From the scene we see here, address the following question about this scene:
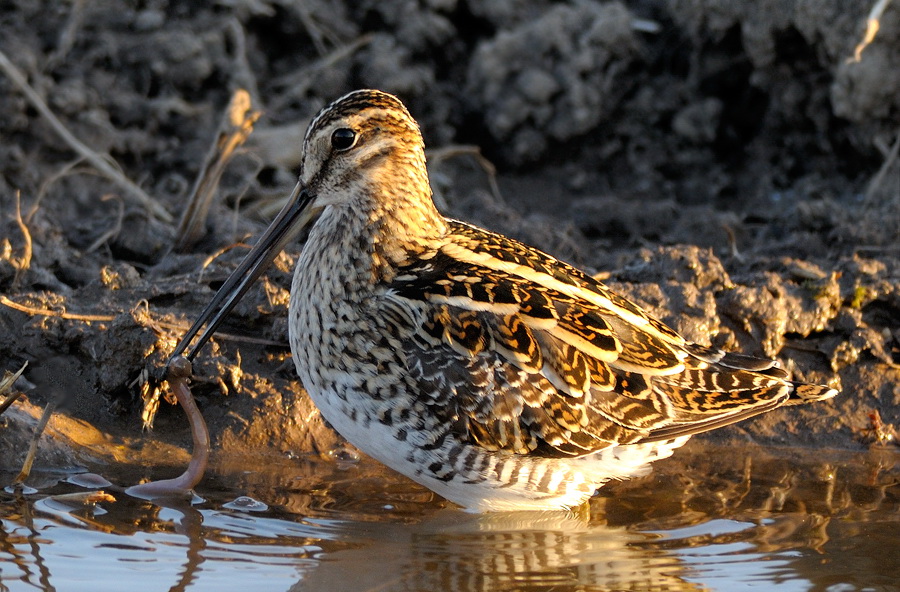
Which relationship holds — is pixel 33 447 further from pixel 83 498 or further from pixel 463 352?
pixel 463 352

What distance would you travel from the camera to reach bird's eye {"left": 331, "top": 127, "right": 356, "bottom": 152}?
473 cm

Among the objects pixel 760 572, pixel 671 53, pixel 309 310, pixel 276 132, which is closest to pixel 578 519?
pixel 760 572

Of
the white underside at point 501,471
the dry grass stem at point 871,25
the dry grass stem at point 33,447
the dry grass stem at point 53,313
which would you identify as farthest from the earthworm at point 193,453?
the dry grass stem at point 871,25

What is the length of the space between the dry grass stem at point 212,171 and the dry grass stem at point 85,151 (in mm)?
445

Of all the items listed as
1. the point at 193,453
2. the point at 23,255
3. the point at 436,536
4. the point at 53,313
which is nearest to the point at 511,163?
the point at 23,255

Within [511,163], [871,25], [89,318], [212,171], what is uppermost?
[871,25]

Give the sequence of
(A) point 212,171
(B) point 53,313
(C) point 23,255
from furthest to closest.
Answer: (A) point 212,171 → (C) point 23,255 → (B) point 53,313

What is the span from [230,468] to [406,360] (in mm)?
1007

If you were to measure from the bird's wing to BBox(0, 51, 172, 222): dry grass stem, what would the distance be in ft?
7.63

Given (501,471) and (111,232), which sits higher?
(111,232)

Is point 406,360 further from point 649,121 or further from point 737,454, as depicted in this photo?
point 649,121

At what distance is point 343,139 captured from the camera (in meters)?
4.75

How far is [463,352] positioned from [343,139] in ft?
2.99

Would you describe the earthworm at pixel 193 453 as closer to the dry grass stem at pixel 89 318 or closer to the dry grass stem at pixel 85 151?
the dry grass stem at pixel 89 318
